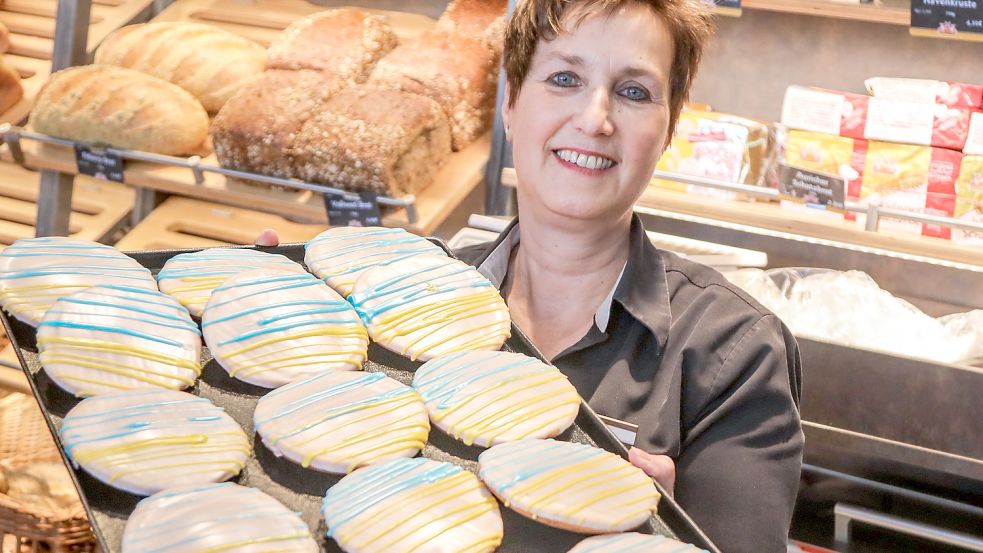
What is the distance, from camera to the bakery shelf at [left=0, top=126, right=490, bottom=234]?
211 centimetres

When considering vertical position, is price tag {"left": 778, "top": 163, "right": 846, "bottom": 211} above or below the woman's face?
below

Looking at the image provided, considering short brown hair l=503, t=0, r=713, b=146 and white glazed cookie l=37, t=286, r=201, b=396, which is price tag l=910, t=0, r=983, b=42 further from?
white glazed cookie l=37, t=286, r=201, b=396

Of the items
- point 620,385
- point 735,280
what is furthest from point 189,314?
point 735,280

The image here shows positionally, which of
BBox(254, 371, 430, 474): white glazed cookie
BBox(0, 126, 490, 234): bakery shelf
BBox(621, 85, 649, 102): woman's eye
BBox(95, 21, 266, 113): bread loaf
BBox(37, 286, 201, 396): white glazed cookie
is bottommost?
BBox(0, 126, 490, 234): bakery shelf

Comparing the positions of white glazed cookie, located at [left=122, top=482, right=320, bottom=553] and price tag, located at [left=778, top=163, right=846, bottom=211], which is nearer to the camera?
white glazed cookie, located at [left=122, top=482, right=320, bottom=553]

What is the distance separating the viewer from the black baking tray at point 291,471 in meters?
0.80

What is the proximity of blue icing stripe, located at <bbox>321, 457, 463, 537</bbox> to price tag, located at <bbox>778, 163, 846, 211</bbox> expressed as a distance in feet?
4.50

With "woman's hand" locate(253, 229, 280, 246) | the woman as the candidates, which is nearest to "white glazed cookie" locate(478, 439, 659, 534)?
the woman

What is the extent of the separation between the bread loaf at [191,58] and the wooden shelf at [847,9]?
127cm

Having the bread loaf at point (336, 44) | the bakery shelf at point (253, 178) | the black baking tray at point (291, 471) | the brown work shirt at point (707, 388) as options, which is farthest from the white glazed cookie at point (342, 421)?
the bread loaf at point (336, 44)

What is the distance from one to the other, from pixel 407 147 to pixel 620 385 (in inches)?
37.4

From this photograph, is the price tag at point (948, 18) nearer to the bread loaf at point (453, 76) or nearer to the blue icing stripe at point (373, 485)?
the bread loaf at point (453, 76)

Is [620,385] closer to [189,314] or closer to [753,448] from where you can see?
[753,448]

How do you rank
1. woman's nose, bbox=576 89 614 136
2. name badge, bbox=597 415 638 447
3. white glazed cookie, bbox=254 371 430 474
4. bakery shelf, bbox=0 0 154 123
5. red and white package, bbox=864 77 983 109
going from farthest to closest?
bakery shelf, bbox=0 0 154 123 < red and white package, bbox=864 77 983 109 < woman's nose, bbox=576 89 614 136 < name badge, bbox=597 415 638 447 < white glazed cookie, bbox=254 371 430 474
